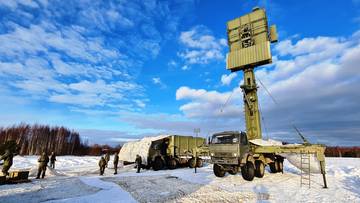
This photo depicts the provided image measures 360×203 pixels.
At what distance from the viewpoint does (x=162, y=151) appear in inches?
831

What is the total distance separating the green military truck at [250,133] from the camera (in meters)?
12.7

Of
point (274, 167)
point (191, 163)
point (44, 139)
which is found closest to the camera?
point (274, 167)

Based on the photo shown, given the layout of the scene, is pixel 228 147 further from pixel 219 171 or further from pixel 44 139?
pixel 44 139

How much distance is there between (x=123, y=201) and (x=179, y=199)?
1891 millimetres

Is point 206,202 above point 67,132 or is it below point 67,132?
below

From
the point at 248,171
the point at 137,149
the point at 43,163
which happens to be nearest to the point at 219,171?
the point at 248,171

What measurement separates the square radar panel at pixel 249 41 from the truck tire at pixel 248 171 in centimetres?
920

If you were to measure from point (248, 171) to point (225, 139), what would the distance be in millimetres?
2024

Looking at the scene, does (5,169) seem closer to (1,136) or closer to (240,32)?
(240,32)

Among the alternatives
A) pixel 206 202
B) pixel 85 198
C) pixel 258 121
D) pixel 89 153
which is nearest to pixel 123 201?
pixel 85 198

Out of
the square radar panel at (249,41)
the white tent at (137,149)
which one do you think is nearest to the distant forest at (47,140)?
the white tent at (137,149)

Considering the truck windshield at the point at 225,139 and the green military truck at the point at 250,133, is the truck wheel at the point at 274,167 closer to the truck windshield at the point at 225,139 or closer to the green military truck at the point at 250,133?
the green military truck at the point at 250,133

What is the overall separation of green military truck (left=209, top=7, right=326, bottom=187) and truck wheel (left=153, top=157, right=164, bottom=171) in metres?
7.07

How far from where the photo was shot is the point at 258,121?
1873 cm
